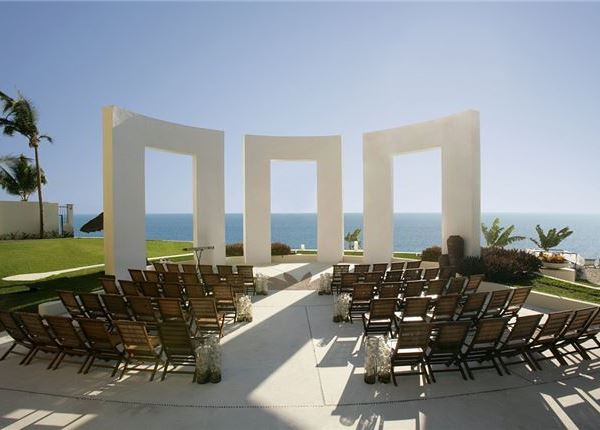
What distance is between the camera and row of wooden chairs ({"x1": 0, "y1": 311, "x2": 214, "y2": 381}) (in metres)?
5.43

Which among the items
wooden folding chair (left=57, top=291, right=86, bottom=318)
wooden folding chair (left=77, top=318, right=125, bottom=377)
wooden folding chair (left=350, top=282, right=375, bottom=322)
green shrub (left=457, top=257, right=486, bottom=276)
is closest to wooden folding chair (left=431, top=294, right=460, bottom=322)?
wooden folding chair (left=350, top=282, right=375, bottom=322)

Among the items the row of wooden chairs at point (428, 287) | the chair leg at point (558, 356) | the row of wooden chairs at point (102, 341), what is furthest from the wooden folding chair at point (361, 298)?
the row of wooden chairs at point (102, 341)

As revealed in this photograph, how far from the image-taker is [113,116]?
1301 cm

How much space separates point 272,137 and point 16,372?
1377cm

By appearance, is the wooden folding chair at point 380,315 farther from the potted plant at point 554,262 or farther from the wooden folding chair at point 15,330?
the potted plant at point 554,262

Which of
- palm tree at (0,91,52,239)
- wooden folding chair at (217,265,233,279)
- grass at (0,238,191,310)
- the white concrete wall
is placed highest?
palm tree at (0,91,52,239)

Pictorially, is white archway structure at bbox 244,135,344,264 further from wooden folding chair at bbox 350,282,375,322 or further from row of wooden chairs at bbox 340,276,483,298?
wooden folding chair at bbox 350,282,375,322

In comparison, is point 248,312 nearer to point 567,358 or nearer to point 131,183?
point 567,358

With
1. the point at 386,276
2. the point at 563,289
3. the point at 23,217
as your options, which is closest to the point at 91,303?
the point at 386,276

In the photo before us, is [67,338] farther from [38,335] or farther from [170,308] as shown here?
[170,308]

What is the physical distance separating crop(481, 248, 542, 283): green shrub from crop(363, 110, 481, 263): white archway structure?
1.10 meters

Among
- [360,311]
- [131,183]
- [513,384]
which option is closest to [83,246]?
[131,183]

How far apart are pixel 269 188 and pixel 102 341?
12142 mm

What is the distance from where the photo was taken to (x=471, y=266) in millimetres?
13000
